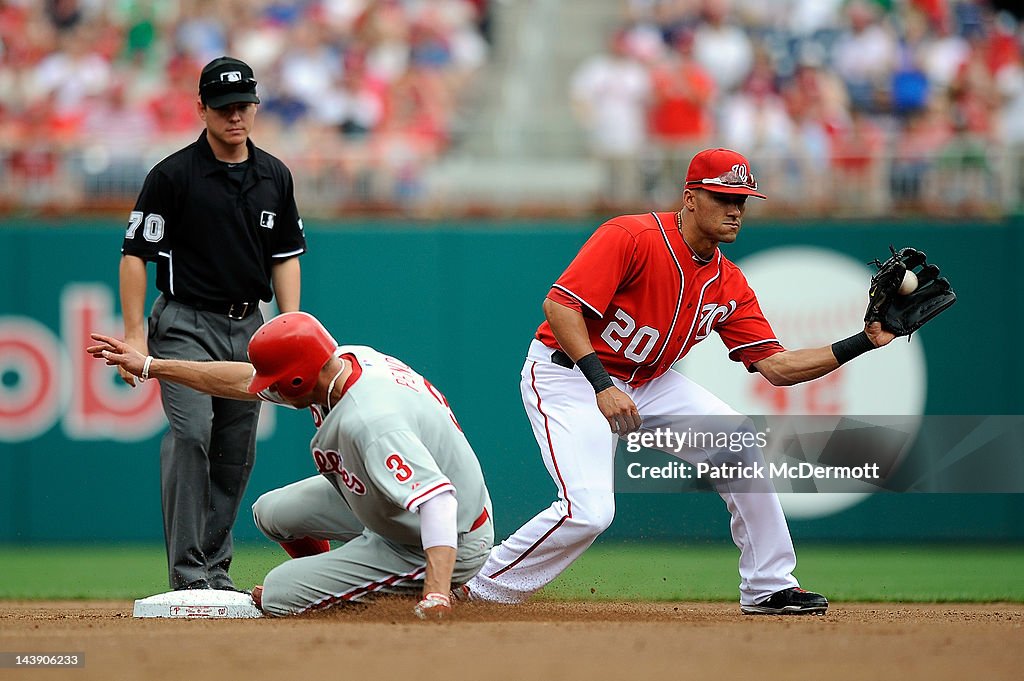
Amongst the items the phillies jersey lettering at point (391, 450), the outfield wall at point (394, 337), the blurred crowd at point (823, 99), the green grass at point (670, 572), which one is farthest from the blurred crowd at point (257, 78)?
the phillies jersey lettering at point (391, 450)

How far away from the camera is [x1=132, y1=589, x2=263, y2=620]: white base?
18.4 feet

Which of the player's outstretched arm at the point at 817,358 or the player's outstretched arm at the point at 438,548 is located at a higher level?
the player's outstretched arm at the point at 817,358

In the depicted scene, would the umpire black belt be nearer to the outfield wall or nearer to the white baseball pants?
the white baseball pants

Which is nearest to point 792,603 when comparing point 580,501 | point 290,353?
point 580,501

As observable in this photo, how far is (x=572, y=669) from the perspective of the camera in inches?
168

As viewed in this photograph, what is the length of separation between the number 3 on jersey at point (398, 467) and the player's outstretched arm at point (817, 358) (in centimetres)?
196

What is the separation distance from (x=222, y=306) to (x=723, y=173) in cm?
230

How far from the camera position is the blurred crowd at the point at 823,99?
991 cm

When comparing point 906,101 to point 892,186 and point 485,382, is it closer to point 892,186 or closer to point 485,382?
point 892,186

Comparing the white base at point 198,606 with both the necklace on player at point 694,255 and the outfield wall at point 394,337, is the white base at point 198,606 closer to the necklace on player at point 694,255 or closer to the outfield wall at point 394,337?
the necklace on player at point 694,255

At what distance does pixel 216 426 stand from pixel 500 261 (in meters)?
3.97

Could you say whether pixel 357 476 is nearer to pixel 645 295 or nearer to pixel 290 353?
pixel 290 353

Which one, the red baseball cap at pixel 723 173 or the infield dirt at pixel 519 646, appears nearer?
the infield dirt at pixel 519 646

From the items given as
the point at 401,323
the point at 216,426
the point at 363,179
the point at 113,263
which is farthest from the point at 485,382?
the point at 216,426
